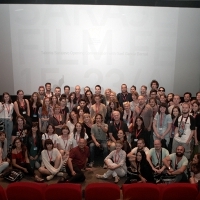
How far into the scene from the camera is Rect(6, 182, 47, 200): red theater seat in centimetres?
308

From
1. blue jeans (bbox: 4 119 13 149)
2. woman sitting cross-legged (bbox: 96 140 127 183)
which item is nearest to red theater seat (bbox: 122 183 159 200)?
woman sitting cross-legged (bbox: 96 140 127 183)

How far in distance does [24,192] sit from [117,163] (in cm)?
209

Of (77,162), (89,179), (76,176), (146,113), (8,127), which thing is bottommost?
(89,179)

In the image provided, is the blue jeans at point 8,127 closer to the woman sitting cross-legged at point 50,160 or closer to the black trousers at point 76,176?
the woman sitting cross-legged at point 50,160

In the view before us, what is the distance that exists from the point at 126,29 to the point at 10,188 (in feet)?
18.4

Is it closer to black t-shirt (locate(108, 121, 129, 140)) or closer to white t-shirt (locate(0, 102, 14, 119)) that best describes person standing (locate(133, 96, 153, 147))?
black t-shirt (locate(108, 121, 129, 140))

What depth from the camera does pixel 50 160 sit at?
4.91 m

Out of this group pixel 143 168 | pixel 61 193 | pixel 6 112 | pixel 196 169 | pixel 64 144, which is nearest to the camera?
pixel 61 193

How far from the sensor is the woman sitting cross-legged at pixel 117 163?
4.81 metres

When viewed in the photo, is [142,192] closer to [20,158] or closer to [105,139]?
[105,139]

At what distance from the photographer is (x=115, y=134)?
5438mm

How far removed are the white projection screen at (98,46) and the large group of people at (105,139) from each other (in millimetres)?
1887

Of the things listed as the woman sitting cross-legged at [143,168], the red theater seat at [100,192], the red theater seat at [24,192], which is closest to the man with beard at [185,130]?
the woman sitting cross-legged at [143,168]

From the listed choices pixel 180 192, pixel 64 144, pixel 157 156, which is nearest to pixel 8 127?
pixel 64 144
